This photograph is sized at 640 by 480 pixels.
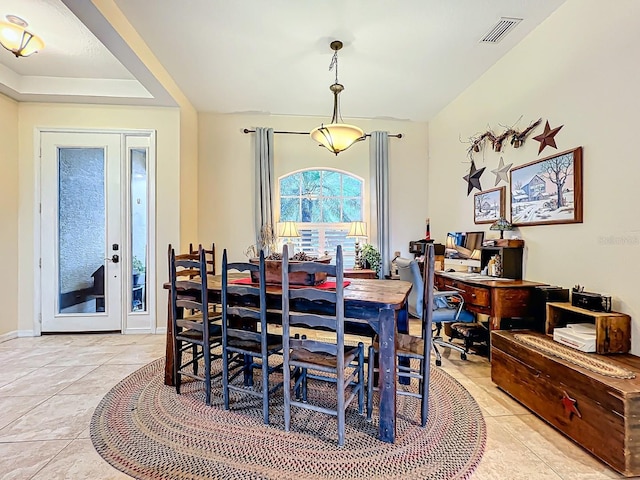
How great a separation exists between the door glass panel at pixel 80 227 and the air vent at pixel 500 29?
14.5 feet

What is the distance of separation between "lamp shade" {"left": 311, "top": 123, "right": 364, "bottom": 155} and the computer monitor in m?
1.86

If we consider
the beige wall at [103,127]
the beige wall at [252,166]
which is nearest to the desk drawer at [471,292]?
the beige wall at [252,166]

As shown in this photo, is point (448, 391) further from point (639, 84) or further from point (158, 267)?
point (158, 267)

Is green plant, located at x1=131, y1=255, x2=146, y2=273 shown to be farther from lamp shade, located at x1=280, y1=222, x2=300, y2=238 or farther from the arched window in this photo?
the arched window

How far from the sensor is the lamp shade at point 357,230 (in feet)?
15.5

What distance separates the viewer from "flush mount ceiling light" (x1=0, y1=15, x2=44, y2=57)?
2.60 m

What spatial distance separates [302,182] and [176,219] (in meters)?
1.92

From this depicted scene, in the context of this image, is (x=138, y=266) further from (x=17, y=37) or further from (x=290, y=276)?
(x=290, y=276)

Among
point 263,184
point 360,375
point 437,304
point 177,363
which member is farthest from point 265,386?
point 263,184

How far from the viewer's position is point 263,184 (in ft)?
15.2

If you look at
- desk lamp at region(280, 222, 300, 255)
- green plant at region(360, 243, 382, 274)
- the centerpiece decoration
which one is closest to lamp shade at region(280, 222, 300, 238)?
desk lamp at region(280, 222, 300, 255)

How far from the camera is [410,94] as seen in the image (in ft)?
13.6

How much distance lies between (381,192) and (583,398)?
3.51 meters

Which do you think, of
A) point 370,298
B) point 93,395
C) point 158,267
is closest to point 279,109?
point 158,267
